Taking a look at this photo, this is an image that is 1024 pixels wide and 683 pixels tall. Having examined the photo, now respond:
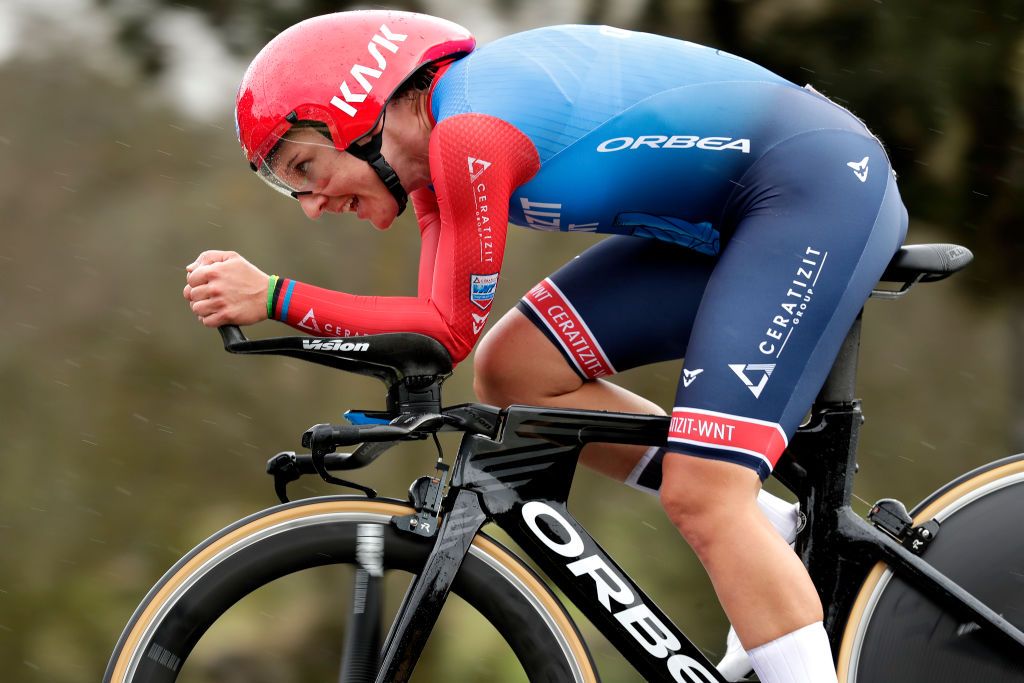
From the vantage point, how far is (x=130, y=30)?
407 centimetres

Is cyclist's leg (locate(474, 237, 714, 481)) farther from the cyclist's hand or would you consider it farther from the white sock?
the cyclist's hand

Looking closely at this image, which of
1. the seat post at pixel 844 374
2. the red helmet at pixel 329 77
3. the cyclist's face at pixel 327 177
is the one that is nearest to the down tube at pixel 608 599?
the seat post at pixel 844 374

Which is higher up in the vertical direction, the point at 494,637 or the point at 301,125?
the point at 301,125

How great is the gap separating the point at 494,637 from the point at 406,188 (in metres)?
2.47

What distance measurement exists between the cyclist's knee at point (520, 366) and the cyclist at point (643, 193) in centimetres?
24

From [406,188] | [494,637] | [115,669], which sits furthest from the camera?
[494,637]

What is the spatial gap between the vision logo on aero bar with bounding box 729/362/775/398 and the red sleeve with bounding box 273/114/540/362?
426mm

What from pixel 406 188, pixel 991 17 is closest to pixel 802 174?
pixel 406 188

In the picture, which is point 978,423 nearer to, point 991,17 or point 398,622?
point 991,17

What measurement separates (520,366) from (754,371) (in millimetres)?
509

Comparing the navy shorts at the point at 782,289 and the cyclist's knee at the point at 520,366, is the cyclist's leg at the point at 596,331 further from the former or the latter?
the navy shorts at the point at 782,289

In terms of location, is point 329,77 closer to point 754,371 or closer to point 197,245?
point 754,371

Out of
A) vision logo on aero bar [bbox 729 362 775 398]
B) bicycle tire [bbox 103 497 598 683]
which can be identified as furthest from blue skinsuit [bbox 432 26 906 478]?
bicycle tire [bbox 103 497 598 683]

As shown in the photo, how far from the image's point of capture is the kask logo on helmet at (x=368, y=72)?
5.46 feet
